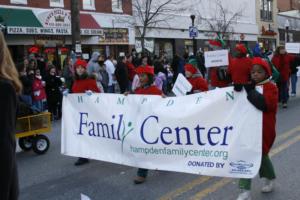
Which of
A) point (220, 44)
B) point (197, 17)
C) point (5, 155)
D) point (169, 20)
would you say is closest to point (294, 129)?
point (220, 44)

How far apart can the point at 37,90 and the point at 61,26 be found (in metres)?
10.4

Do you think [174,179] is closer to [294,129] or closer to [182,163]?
[182,163]

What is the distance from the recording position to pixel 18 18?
20.4 metres

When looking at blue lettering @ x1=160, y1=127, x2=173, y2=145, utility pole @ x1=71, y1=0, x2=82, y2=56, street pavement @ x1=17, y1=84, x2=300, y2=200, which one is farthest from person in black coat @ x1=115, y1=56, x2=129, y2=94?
blue lettering @ x1=160, y1=127, x2=173, y2=145

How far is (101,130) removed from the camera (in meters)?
6.83

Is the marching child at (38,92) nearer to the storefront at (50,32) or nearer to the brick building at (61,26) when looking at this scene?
the brick building at (61,26)

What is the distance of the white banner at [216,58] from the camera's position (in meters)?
9.35

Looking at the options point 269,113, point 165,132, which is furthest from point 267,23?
point 269,113

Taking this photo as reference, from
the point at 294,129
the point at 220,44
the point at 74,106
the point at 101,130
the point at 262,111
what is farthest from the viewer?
the point at 220,44

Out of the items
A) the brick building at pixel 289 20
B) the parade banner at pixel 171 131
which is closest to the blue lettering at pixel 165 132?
the parade banner at pixel 171 131

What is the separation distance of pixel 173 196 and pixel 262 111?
4.47ft

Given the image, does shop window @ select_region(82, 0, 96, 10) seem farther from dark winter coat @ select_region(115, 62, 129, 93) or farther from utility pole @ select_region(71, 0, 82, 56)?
dark winter coat @ select_region(115, 62, 129, 93)

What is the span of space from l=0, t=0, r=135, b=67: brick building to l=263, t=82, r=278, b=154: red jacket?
47.1 feet

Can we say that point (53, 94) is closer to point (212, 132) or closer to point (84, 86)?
point (84, 86)
